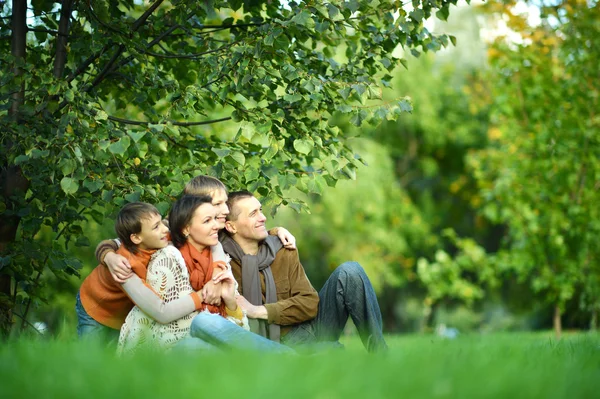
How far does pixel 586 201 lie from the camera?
1044 centimetres

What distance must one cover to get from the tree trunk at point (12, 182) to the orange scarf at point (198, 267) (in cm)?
182

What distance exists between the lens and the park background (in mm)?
5578

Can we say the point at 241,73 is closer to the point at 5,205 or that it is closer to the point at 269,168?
the point at 269,168

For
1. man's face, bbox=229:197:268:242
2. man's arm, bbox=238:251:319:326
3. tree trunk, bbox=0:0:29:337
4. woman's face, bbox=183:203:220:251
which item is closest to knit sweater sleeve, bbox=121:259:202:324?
woman's face, bbox=183:203:220:251

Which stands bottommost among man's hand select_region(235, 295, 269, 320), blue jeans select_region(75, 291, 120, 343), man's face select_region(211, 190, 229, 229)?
blue jeans select_region(75, 291, 120, 343)

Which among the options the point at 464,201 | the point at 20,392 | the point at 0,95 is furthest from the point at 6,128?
the point at 464,201

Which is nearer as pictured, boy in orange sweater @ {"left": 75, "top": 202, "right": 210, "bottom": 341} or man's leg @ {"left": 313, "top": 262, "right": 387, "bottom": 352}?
boy in orange sweater @ {"left": 75, "top": 202, "right": 210, "bottom": 341}

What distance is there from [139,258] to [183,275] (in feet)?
0.92

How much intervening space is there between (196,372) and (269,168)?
2581 mm

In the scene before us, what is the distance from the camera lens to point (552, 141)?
415 inches

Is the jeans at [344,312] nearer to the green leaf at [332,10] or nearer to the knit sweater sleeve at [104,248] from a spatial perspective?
the knit sweater sleeve at [104,248]

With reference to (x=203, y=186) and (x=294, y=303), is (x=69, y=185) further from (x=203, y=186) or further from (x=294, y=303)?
(x=294, y=303)

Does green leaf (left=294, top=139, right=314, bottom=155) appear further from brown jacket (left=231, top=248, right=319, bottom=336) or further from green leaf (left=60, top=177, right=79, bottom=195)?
green leaf (left=60, top=177, right=79, bottom=195)

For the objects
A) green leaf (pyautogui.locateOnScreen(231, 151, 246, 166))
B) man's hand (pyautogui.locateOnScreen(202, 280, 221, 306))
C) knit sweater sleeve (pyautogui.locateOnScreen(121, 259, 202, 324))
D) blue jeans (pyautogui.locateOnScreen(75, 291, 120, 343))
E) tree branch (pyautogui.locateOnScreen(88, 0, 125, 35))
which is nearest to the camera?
knit sweater sleeve (pyautogui.locateOnScreen(121, 259, 202, 324))
